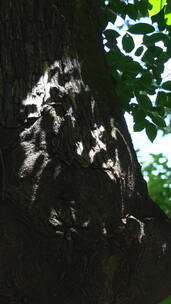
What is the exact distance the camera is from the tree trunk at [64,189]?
1.55 meters

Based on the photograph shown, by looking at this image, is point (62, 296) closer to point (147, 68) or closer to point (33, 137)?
point (33, 137)

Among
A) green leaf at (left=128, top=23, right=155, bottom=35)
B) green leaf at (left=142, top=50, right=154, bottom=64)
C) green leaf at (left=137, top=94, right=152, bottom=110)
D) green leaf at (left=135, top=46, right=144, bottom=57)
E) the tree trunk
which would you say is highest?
green leaf at (left=128, top=23, right=155, bottom=35)

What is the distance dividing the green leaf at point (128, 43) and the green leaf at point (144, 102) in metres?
0.36

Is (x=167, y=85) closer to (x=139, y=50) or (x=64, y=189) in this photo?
(x=139, y=50)

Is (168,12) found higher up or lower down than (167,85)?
higher up

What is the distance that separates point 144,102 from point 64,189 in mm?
1382

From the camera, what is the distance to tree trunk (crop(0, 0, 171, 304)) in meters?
1.55

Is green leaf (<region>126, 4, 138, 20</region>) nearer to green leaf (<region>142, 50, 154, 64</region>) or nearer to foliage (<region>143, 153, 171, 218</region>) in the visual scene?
green leaf (<region>142, 50, 154, 64</region>)

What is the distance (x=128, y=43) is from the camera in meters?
2.87

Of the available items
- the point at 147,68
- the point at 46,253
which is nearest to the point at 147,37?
→ the point at 147,68

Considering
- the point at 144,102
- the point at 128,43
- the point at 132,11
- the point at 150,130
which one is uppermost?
the point at 132,11

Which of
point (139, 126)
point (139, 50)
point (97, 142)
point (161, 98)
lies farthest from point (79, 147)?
point (139, 50)

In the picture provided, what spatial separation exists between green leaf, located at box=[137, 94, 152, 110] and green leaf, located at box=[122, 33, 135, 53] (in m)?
0.36

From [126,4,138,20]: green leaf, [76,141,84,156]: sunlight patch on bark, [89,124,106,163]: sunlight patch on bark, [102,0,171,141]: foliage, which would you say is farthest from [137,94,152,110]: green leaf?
[76,141,84,156]: sunlight patch on bark
